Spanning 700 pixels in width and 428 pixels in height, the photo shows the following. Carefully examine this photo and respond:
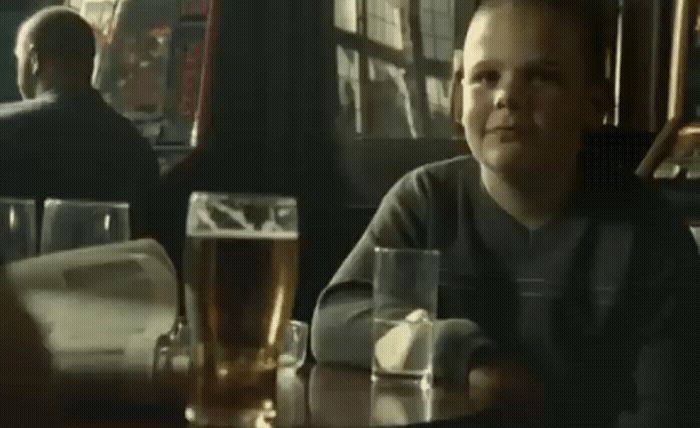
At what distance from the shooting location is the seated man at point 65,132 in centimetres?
90

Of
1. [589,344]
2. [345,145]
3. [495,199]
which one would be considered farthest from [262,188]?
[589,344]

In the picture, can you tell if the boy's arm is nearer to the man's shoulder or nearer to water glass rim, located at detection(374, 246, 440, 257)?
water glass rim, located at detection(374, 246, 440, 257)

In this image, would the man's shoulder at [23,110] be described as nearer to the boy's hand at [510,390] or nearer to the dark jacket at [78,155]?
the dark jacket at [78,155]

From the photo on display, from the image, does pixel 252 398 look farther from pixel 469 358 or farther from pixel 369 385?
pixel 469 358

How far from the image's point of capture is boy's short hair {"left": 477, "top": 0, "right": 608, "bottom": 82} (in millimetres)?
869

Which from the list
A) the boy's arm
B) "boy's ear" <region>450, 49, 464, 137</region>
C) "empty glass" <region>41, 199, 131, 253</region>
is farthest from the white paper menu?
"boy's ear" <region>450, 49, 464, 137</region>

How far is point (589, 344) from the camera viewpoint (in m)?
Answer: 0.88

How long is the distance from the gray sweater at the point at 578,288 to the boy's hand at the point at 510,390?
13 mm

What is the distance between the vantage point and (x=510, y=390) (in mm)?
823

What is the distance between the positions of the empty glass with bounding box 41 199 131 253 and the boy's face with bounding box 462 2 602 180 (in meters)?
0.30

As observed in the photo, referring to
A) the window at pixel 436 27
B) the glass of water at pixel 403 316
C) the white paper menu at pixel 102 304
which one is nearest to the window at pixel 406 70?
the window at pixel 436 27

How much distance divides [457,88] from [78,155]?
0.33m

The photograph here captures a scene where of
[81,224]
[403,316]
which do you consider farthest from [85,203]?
[403,316]

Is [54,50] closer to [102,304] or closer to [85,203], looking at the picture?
[85,203]
